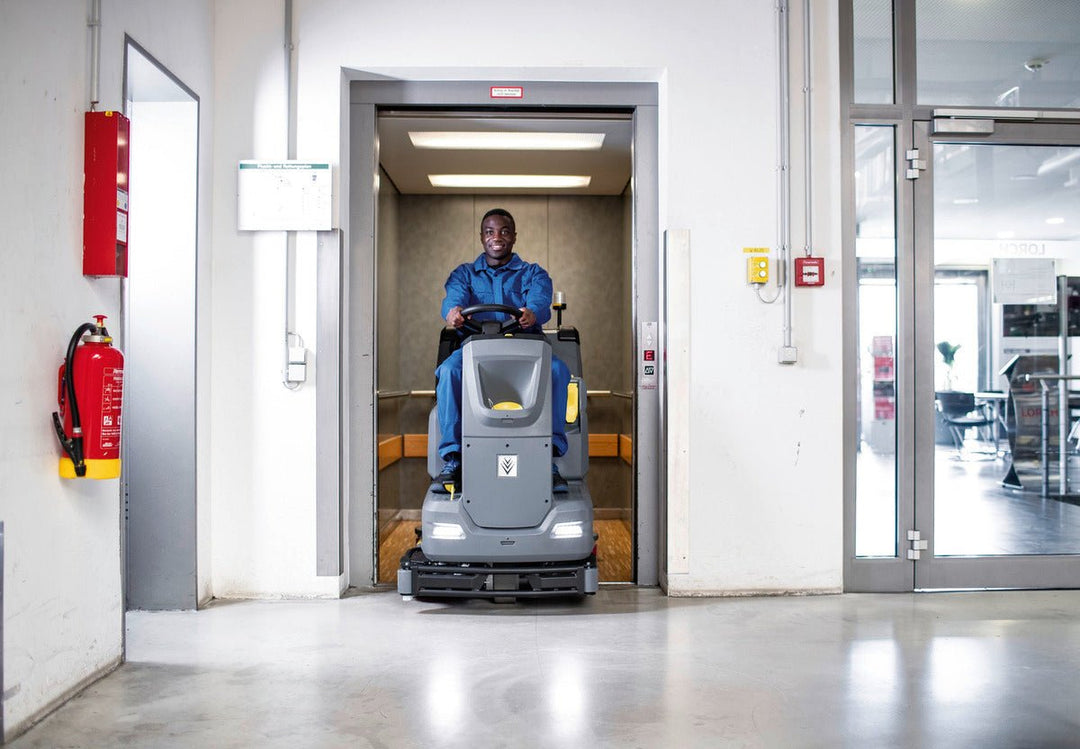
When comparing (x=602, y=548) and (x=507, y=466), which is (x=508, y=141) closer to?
(x=507, y=466)

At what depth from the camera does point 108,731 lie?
2.33m

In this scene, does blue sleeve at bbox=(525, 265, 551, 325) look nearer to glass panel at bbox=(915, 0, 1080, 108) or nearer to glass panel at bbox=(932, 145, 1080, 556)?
glass panel at bbox=(932, 145, 1080, 556)

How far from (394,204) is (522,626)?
151 inches

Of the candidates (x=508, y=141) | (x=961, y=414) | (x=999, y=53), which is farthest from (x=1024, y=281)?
(x=508, y=141)

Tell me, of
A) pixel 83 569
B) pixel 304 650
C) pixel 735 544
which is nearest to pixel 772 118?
pixel 735 544

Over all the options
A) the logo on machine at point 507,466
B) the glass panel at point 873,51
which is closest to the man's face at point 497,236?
the logo on machine at point 507,466

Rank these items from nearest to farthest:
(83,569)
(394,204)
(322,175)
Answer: (83,569) → (322,175) → (394,204)

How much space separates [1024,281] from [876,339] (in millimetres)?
841

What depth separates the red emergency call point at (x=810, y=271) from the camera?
3.86 meters

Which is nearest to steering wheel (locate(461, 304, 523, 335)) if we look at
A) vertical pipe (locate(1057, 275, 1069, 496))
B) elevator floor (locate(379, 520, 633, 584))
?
elevator floor (locate(379, 520, 633, 584))

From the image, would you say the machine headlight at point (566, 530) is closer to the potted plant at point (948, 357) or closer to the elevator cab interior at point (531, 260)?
the potted plant at point (948, 357)

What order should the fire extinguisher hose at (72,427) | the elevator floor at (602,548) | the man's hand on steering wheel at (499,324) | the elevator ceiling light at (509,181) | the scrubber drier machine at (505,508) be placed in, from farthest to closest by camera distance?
1. the elevator ceiling light at (509,181)
2. the elevator floor at (602,548)
3. the man's hand on steering wheel at (499,324)
4. the scrubber drier machine at (505,508)
5. the fire extinguisher hose at (72,427)

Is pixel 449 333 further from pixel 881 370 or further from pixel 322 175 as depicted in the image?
pixel 881 370

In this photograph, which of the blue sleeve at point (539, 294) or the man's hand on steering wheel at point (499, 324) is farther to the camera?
the blue sleeve at point (539, 294)
